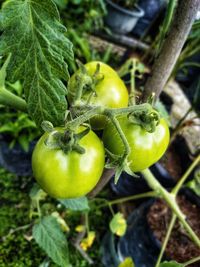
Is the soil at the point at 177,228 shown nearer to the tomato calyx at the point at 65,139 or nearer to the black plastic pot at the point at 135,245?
the black plastic pot at the point at 135,245

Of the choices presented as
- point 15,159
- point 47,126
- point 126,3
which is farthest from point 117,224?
point 126,3

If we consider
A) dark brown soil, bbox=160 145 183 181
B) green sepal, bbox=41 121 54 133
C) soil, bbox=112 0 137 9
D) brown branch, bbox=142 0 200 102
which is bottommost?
soil, bbox=112 0 137 9

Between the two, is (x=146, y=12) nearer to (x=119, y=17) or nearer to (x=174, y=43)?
(x=119, y=17)

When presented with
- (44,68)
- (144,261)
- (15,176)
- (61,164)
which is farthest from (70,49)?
(15,176)

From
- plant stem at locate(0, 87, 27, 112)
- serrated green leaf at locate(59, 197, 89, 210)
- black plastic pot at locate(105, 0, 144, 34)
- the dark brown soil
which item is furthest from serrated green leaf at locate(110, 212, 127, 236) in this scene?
black plastic pot at locate(105, 0, 144, 34)

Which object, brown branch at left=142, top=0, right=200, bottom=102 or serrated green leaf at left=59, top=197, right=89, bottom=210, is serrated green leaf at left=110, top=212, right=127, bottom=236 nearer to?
serrated green leaf at left=59, top=197, right=89, bottom=210

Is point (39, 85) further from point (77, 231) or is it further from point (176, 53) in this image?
point (77, 231)
